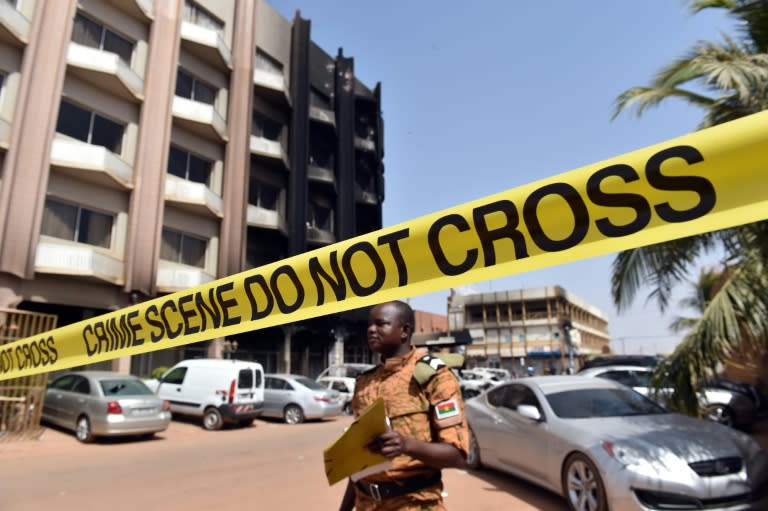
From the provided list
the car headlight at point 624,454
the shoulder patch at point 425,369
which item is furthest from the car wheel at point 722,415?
the shoulder patch at point 425,369

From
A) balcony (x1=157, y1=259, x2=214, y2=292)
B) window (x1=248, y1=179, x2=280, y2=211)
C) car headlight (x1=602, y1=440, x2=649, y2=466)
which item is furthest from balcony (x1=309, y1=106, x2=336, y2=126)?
car headlight (x1=602, y1=440, x2=649, y2=466)

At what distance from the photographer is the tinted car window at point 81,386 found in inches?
418

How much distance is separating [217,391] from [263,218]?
13.8 metres

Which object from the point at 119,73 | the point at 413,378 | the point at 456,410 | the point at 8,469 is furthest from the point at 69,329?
the point at 119,73

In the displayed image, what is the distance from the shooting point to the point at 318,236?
29.5 metres

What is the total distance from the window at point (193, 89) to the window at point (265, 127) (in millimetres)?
3586

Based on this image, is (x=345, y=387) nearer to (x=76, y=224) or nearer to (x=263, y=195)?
(x=76, y=224)

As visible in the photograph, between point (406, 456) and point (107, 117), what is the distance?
786 inches

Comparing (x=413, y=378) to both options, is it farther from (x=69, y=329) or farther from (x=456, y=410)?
(x=69, y=329)

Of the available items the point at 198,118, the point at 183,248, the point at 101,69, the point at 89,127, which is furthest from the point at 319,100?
the point at 89,127

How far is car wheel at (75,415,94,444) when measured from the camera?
10.2m

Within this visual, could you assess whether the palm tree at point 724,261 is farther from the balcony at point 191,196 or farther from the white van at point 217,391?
the balcony at point 191,196

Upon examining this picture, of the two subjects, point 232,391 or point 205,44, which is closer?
point 232,391

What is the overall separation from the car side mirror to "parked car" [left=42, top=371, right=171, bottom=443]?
27.5 feet
